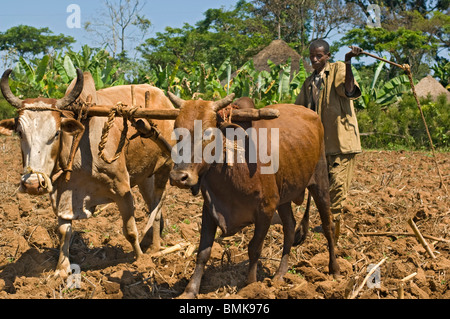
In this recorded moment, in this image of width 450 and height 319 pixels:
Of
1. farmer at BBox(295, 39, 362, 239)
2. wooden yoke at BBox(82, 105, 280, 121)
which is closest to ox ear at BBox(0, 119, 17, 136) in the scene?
wooden yoke at BBox(82, 105, 280, 121)

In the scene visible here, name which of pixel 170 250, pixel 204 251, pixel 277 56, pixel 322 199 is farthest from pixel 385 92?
pixel 204 251

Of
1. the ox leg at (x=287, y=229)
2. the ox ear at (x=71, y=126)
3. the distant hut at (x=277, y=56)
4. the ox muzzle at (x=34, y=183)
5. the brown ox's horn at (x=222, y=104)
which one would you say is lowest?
the ox leg at (x=287, y=229)

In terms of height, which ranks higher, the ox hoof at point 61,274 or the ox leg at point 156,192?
the ox leg at point 156,192

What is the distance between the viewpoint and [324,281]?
4527 millimetres

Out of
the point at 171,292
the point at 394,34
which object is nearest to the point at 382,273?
the point at 171,292

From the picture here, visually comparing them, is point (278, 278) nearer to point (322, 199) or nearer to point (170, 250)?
point (322, 199)

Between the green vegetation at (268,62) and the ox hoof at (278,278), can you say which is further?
the green vegetation at (268,62)

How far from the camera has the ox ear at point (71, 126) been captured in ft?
14.9

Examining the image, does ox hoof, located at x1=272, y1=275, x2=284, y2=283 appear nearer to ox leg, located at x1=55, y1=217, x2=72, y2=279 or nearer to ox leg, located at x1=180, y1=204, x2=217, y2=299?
ox leg, located at x1=180, y1=204, x2=217, y2=299

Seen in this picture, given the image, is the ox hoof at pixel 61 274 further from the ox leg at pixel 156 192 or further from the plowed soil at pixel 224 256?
the ox leg at pixel 156 192

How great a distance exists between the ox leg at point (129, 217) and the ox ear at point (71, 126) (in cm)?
83

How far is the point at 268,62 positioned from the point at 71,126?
12776mm

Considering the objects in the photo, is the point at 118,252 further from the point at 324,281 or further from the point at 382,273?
the point at 382,273

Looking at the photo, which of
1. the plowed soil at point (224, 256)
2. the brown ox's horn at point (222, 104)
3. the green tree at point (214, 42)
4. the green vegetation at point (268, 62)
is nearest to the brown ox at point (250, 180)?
the brown ox's horn at point (222, 104)
